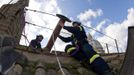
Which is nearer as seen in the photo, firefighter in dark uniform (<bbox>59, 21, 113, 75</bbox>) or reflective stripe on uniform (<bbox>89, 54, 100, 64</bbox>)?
firefighter in dark uniform (<bbox>59, 21, 113, 75</bbox>)

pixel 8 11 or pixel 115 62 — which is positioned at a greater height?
pixel 8 11

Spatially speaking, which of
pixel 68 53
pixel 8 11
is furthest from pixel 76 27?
pixel 8 11

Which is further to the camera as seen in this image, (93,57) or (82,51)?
(82,51)

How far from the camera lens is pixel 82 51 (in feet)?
20.2

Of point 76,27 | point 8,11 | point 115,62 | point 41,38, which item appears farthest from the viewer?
point 41,38

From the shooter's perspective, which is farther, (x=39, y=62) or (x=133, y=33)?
(x=39, y=62)

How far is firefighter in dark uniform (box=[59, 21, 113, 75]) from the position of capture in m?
5.40

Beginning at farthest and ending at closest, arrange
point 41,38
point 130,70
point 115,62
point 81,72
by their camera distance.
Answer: point 41,38
point 115,62
point 81,72
point 130,70

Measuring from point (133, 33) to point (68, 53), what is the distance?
2.43 meters

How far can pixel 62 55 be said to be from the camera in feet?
19.4

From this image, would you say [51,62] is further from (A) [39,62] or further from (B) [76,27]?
(B) [76,27]

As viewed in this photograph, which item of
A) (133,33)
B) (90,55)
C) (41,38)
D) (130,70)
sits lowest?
(41,38)

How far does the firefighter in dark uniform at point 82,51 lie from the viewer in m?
5.40

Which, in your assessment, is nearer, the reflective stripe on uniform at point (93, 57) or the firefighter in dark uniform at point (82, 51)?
the firefighter in dark uniform at point (82, 51)
